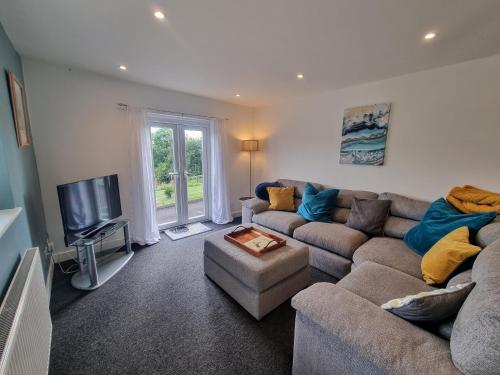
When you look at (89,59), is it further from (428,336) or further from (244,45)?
(428,336)

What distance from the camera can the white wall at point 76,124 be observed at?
240 centimetres

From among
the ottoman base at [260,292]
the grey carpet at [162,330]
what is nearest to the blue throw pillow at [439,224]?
the grey carpet at [162,330]

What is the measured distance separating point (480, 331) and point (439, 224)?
153 centimetres

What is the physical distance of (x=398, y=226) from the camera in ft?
7.73

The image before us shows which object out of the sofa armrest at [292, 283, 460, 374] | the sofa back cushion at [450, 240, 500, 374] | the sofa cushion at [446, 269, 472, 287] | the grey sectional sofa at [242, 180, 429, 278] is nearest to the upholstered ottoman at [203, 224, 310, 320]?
the grey sectional sofa at [242, 180, 429, 278]

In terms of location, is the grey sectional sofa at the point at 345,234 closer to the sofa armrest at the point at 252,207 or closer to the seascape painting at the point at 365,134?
the sofa armrest at the point at 252,207

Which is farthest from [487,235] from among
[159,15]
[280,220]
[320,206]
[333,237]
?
[159,15]

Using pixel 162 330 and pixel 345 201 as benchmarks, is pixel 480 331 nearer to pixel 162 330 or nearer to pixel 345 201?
pixel 162 330

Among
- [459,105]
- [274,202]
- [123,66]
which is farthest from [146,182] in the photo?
[459,105]

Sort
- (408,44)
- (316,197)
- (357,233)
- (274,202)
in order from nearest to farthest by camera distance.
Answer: (408,44) → (357,233) → (316,197) → (274,202)

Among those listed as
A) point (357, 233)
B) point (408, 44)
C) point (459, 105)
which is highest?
point (408, 44)

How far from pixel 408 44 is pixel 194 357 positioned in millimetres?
3068

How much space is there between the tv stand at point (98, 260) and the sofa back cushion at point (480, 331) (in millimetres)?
2785

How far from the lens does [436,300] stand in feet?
3.11
